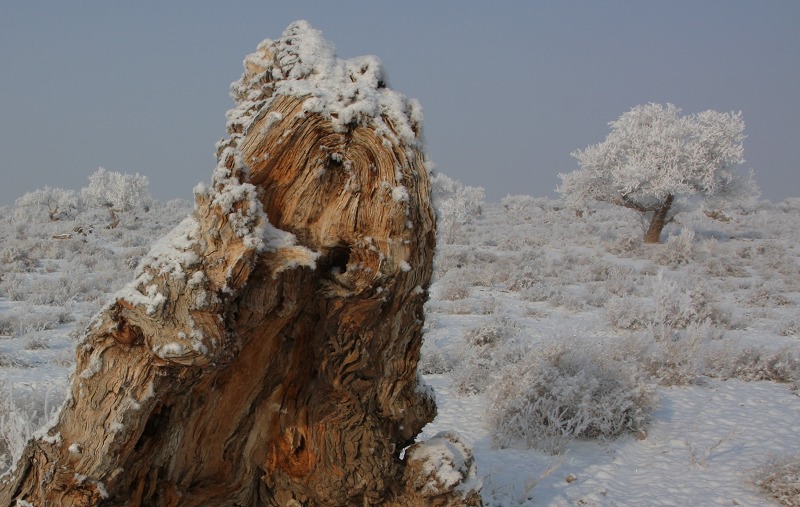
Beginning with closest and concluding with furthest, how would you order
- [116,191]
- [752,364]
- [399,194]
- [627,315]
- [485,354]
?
[399,194]
[752,364]
[485,354]
[627,315]
[116,191]

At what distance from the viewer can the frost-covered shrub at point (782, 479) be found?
4449 mm

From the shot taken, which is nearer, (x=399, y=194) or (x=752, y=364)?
(x=399, y=194)

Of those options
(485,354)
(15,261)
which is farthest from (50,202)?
(485,354)

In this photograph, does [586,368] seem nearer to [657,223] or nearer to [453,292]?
[453,292]

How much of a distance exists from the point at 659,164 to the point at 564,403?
19128 millimetres

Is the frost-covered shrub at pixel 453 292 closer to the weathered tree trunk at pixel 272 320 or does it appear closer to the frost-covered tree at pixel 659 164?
the weathered tree trunk at pixel 272 320

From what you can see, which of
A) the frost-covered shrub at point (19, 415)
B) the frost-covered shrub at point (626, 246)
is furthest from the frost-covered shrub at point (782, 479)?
the frost-covered shrub at point (626, 246)

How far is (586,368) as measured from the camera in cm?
653

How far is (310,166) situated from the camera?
2.68 metres

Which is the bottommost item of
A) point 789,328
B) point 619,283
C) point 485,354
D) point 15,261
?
point 15,261

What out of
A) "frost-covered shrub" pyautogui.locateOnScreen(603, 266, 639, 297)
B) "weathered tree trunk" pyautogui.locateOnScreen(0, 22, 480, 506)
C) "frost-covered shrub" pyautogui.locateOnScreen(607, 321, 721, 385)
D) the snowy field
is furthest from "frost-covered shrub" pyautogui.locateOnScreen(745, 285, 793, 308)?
"weathered tree trunk" pyautogui.locateOnScreen(0, 22, 480, 506)

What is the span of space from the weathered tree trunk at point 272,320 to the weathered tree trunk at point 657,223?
21168 millimetres

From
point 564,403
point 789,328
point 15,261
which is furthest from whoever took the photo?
point 15,261

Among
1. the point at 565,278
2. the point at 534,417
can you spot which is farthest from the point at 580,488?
the point at 565,278
